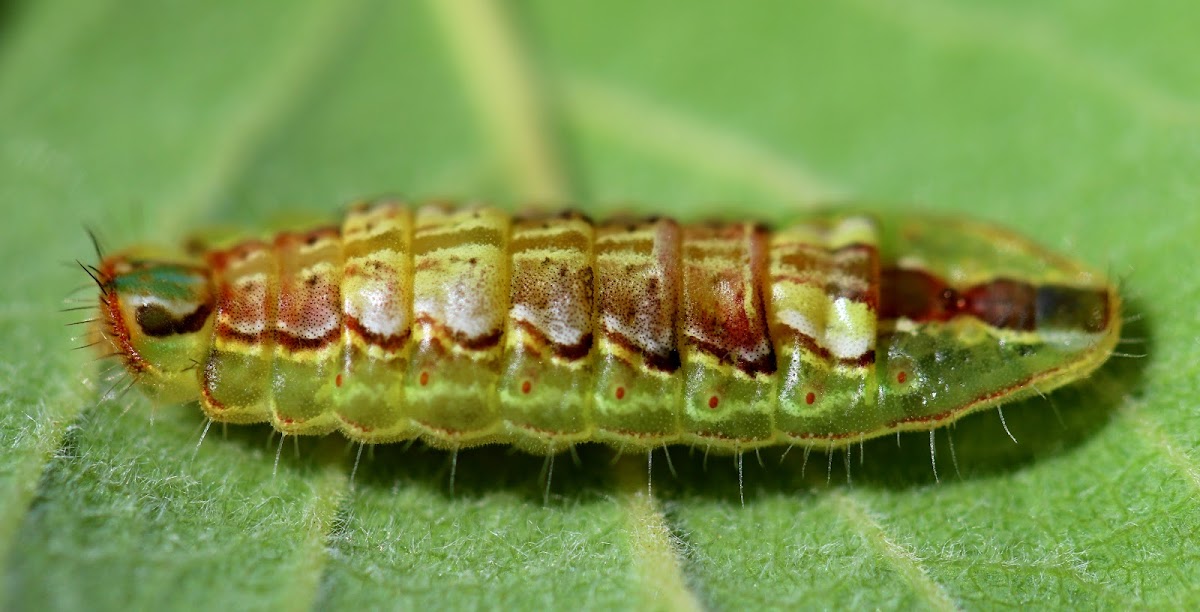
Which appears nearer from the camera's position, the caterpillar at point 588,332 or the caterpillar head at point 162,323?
the caterpillar at point 588,332

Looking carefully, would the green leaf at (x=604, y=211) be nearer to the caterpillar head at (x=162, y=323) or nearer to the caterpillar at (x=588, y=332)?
the caterpillar head at (x=162, y=323)

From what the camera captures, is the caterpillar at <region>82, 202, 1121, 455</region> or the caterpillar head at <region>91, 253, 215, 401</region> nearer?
the caterpillar at <region>82, 202, 1121, 455</region>

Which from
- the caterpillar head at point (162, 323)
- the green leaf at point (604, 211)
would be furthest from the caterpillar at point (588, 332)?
the green leaf at point (604, 211)

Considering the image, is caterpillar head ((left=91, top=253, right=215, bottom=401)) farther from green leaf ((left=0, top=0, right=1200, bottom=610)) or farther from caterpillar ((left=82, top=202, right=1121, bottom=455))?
green leaf ((left=0, top=0, right=1200, bottom=610))

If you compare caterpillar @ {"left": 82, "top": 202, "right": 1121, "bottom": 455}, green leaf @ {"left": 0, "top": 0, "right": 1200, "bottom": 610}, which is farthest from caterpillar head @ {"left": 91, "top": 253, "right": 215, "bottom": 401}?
green leaf @ {"left": 0, "top": 0, "right": 1200, "bottom": 610}

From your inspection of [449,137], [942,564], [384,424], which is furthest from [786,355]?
[449,137]

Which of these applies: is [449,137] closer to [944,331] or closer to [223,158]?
[223,158]
